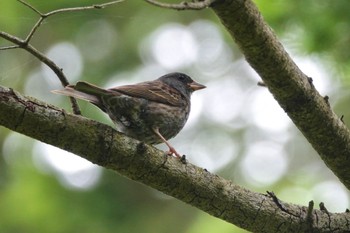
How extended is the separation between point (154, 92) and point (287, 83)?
4.36ft

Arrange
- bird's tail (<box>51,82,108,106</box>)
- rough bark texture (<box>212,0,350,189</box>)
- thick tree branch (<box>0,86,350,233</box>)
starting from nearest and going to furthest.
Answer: thick tree branch (<box>0,86,350,233</box>), rough bark texture (<box>212,0,350,189</box>), bird's tail (<box>51,82,108,106</box>)

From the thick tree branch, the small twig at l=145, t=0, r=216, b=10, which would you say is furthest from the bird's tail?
the small twig at l=145, t=0, r=216, b=10

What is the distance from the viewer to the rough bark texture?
3209 millimetres

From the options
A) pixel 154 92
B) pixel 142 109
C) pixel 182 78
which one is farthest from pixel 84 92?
pixel 182 78

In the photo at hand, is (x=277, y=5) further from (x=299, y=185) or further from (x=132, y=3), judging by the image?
(x=132, y=3)

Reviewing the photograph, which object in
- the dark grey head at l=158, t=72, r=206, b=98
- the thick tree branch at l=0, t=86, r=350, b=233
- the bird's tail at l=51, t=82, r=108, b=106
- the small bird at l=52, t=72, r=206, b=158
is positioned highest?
the dark grey head at l=158, t=72, r=206, b=98

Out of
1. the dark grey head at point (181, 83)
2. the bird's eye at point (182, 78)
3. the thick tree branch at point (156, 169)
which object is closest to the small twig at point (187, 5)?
the thick tree branch at point (156, 169)

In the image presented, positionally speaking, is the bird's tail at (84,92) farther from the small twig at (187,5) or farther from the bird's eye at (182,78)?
the bird's eye at (182,78)

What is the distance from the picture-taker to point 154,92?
465 cm

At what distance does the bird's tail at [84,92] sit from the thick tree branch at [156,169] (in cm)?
44

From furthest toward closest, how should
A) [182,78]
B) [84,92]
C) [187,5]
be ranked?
[182,78], [84,92], [187,5]

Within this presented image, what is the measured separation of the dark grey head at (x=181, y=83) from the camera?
560 cm

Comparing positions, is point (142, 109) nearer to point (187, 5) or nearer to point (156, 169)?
point (156, 169)

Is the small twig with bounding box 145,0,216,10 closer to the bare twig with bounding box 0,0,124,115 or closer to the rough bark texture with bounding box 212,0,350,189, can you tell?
the rough bark texture with bounding box 212,0,350,189
